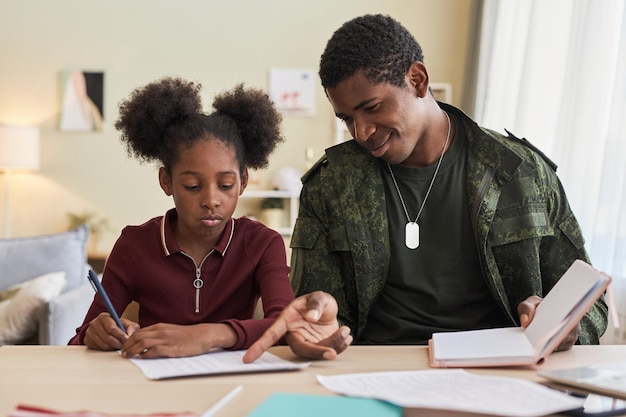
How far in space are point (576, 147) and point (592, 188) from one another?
193 mm

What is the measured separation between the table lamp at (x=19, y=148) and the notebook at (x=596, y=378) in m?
4.45

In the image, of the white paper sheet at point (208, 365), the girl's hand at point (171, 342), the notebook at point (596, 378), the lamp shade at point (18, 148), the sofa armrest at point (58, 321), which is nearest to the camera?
the notebook at point (596, 378)

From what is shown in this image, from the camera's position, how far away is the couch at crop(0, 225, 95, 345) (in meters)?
3.20

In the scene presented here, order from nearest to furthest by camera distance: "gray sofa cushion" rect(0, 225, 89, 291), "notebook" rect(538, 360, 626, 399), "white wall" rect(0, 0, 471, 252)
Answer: "notebook" rect(538, 360, 626, 399) < "gray sofa cushion" rect(0, 225, 89, 291) < "white wall" rect(0, 0, 471, 252)

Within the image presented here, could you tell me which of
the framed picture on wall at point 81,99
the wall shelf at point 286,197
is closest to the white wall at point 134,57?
the framed picture on wall at point 81,99

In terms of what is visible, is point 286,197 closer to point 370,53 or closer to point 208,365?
point 370,53

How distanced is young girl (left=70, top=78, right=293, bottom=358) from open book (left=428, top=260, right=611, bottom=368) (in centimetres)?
39

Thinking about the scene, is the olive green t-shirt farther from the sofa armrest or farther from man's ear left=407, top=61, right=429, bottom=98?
the sofa armrest

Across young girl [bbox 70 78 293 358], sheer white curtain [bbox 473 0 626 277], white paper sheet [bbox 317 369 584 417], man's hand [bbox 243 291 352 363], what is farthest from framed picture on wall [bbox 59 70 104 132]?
white paper sheet [bbox 317 369 584 417]

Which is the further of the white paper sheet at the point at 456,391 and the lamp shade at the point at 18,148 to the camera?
the lamp shade at the point at 18,148

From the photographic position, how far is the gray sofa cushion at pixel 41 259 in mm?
3824

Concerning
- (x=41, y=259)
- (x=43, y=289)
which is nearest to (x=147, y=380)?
(x=43, y=289)

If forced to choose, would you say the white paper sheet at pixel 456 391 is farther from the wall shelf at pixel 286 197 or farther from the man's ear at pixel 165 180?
the wall shelf at pixel 286 197

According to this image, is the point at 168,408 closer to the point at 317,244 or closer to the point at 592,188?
the point at 317,244
